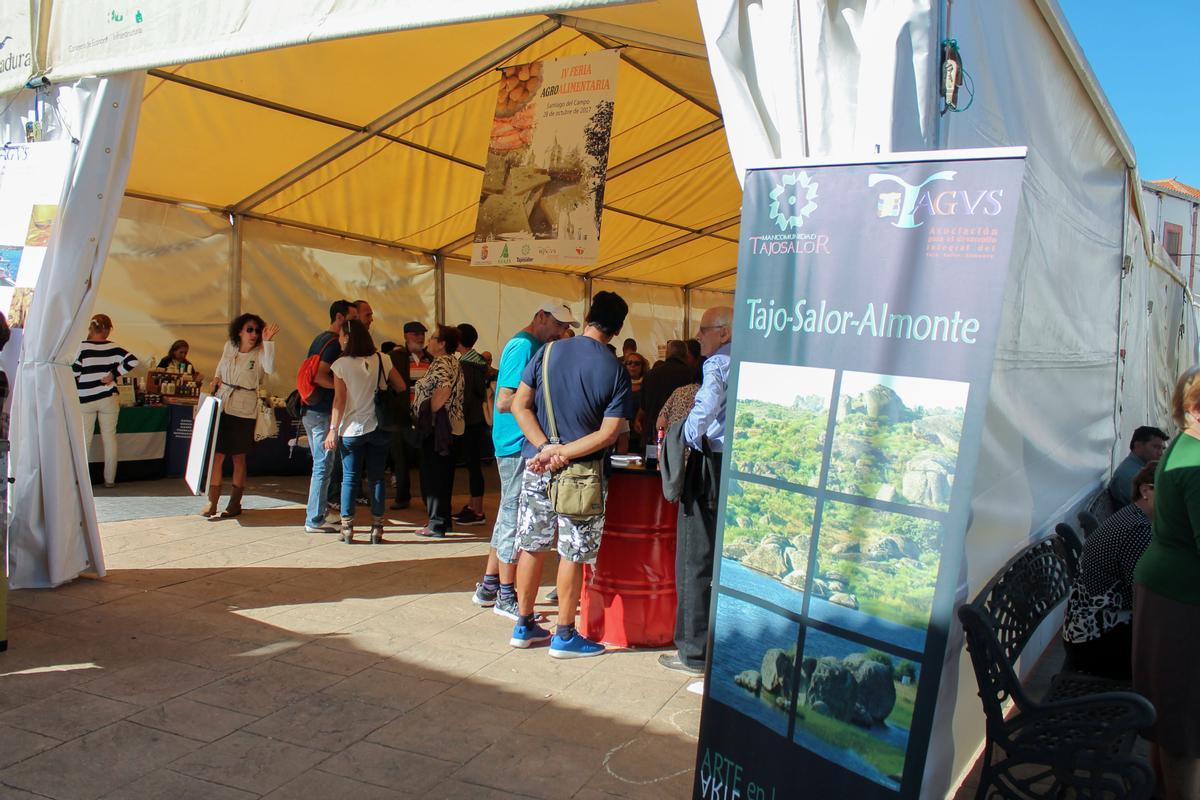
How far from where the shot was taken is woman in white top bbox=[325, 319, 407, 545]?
642 centimetres

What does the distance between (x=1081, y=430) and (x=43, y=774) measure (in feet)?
18.4

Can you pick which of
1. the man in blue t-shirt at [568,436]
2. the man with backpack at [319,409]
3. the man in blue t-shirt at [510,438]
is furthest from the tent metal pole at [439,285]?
the man in blue t-shirt at [568,436]

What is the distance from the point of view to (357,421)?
6.48 metres

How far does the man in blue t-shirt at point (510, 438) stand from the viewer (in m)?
4.89

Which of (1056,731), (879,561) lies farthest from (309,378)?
(1056,731)

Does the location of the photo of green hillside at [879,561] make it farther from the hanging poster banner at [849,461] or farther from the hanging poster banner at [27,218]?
the hanging poster banner at [27,218]

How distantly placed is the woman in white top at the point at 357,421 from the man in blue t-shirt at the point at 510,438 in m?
1.83

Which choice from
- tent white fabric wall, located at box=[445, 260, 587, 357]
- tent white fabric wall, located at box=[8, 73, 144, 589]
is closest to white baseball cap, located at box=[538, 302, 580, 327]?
tent white fabric wall, located at box=[8, 73, 144, 589]

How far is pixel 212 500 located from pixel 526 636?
394 centimetres

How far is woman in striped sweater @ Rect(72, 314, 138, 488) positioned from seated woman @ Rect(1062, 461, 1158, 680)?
7843mm

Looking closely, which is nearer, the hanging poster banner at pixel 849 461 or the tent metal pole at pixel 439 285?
the hanging poster banner at pixel 849 461

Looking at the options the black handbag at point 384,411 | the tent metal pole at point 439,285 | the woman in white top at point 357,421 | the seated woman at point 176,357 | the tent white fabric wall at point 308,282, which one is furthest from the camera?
the tent metal pole at point 439,285

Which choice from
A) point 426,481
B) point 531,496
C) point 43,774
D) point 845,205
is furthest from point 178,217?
point 845,205

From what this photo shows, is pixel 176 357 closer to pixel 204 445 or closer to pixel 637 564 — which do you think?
pixel 204 445
